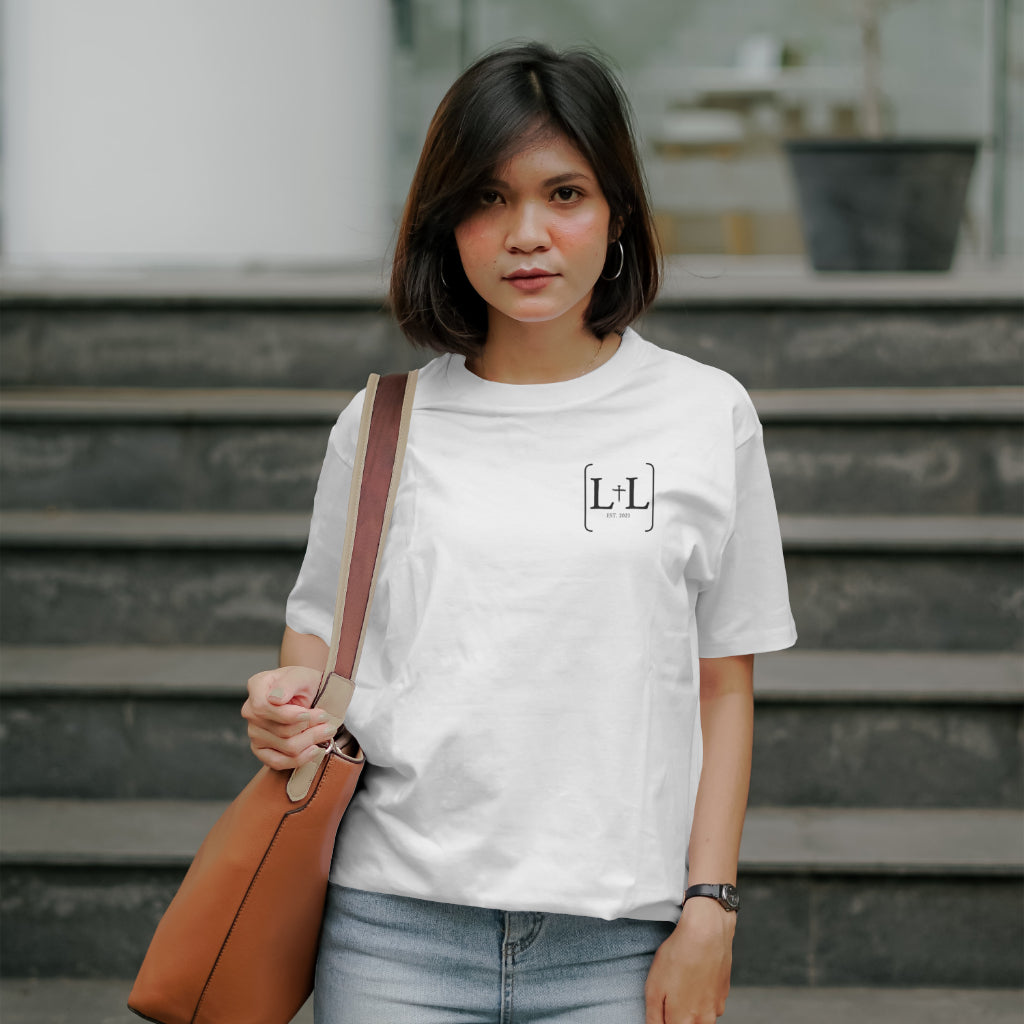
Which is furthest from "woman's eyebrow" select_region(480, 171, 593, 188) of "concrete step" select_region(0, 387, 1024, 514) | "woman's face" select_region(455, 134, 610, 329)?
"concrete step" select_region(0, 387, 1024, 514)

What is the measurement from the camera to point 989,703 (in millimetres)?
2561

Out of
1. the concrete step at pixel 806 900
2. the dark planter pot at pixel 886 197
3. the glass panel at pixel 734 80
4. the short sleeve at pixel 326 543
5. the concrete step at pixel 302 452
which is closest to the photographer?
the short sleeve at pixel 326 543

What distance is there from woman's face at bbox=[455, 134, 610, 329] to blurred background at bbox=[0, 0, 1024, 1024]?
30 cm

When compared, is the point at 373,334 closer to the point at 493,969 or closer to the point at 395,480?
the point at 395,480

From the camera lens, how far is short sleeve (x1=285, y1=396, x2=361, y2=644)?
4.06 feet

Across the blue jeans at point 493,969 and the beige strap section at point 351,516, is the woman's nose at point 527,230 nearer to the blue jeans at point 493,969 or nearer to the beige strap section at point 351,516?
the beige strap section at point 351,516

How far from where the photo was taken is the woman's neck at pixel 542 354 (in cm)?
124

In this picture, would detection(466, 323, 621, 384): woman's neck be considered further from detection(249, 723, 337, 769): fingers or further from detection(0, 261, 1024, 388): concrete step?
detection(0, 261, 1024, 388): concrete step

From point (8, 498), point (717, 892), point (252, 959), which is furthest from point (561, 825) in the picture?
point (8, 498)

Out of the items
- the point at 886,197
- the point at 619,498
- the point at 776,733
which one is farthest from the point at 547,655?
the point at 886,197

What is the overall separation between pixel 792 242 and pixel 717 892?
5265 millimetres

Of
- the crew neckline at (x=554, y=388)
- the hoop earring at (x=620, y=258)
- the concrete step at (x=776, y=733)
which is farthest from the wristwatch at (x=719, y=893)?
the concrete step at (x=776, y=733)

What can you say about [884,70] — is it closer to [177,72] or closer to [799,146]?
[799,146]

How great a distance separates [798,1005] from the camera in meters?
2.29
